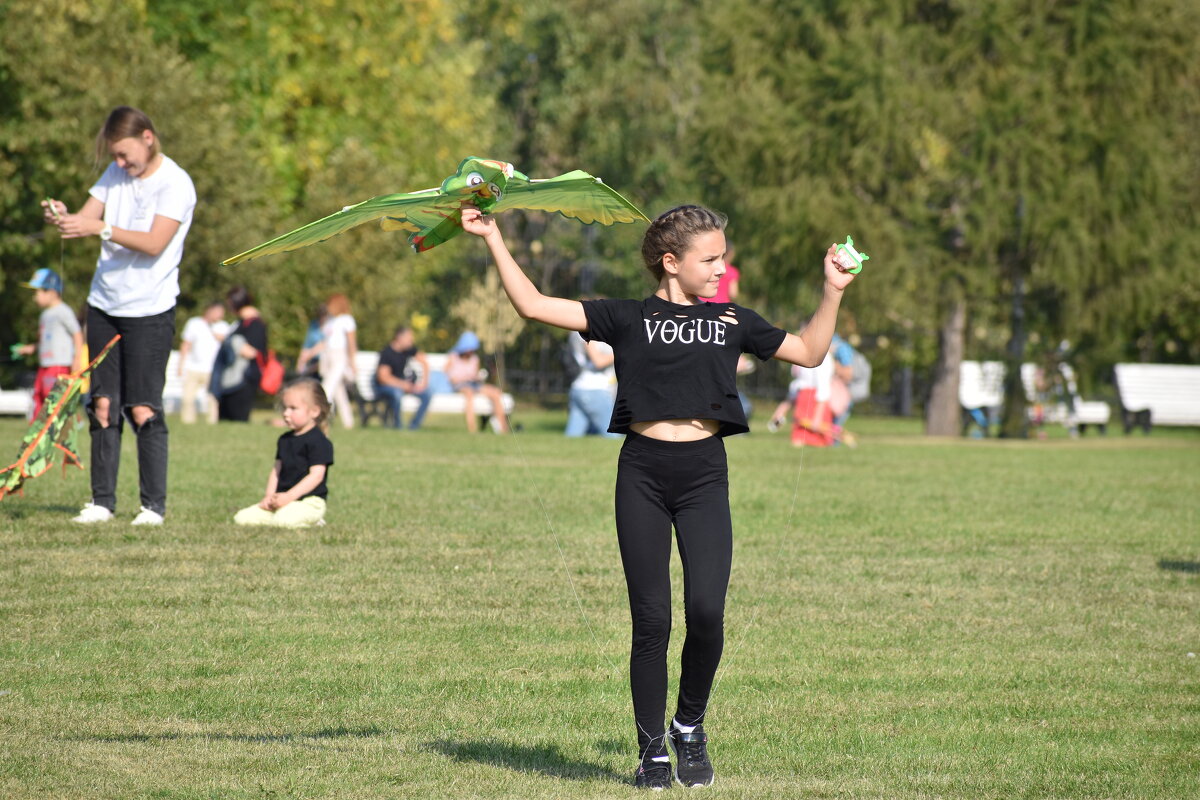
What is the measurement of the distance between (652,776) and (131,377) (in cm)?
550

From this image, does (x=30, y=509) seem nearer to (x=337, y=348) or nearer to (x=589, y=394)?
(x=337, y=348)

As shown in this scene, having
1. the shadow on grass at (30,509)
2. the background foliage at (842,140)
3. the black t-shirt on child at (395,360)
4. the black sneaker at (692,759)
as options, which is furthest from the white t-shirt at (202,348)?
the black sneaker at (692,759)

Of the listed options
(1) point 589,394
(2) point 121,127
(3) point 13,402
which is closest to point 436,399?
(1) point 589,394

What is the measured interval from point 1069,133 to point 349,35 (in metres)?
18.4

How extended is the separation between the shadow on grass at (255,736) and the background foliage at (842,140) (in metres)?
19.3

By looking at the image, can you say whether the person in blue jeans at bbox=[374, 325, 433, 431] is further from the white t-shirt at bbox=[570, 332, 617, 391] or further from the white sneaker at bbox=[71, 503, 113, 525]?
the white sneaker at bbox=[71, 503, 113, 525]

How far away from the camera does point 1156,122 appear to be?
27.5m

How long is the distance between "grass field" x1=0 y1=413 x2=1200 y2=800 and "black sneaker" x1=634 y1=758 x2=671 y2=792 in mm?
69

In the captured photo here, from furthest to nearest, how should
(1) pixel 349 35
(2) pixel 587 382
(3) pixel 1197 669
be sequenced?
(1) pixel 349 35 < (2) pixel 587 382 < (3) pixel 1197 669

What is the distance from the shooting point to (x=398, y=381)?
26172 millimetres

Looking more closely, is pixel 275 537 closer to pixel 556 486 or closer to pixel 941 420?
pixel 556 486

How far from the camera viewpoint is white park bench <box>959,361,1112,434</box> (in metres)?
30.5

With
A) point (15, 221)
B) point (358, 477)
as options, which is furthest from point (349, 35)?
point (358, 477)

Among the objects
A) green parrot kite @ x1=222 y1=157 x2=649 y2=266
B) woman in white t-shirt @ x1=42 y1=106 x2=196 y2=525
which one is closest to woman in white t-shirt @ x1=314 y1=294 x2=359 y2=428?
woman in white t-shirt @ x1=42 y1=106 x2=196 y2=525
